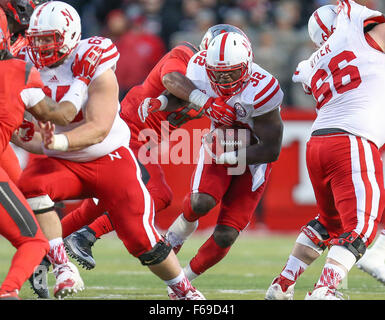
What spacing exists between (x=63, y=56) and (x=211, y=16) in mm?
6449

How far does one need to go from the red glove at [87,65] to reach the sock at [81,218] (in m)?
1.26

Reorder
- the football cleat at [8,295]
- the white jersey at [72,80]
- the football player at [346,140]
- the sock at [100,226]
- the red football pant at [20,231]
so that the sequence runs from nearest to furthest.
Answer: the football cleat at [8,295] → the red football pant at [20,231] → the football player at [346,140] → the white jersey at [72,80] → the sock at [100,226]

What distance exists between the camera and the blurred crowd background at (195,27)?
10562mm

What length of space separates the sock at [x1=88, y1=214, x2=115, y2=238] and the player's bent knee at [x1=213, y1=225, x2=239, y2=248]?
777 mm

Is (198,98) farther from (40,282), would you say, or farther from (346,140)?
(40,282)

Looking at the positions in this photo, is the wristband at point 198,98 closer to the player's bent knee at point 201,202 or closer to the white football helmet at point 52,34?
the player's bent knee at point 201,202

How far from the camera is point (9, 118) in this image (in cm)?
439

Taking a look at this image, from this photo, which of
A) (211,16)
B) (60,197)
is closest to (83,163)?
(60,197)

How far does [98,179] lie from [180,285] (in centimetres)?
81

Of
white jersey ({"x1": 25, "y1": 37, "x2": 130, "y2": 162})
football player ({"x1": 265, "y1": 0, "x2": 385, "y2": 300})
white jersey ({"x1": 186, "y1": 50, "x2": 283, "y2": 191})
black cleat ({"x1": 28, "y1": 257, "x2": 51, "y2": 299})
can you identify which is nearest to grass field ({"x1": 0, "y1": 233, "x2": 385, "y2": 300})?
black cleat ({"x1": 28, "y1": 257, "x2": 51, "y2": 299})

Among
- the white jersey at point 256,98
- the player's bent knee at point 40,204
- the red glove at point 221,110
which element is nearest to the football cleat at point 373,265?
the white jersey at point 256,98

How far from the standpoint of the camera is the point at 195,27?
433 inches

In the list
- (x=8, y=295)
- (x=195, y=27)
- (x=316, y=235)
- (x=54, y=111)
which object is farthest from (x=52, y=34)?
(x=195, y=27)
